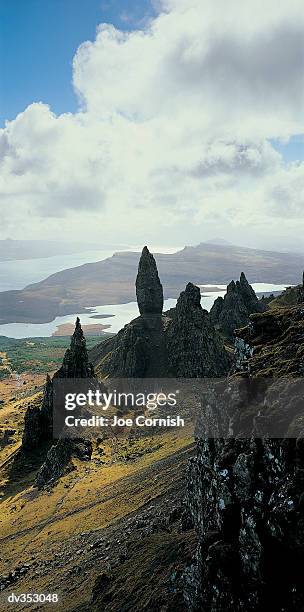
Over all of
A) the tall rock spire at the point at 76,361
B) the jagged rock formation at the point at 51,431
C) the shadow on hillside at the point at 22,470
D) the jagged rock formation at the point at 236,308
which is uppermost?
the jagged rock formation at the point at 236,308

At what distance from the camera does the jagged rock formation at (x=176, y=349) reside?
13975 cm

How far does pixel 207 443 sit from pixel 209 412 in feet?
7.03

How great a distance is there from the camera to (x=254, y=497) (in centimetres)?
2319

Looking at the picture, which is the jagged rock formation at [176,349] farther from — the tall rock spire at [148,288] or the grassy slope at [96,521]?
the grassy slope at [96,521]

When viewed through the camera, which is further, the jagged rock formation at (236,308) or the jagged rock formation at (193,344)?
the jagged rock formation at (236,308)

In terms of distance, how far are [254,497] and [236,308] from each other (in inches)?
6046

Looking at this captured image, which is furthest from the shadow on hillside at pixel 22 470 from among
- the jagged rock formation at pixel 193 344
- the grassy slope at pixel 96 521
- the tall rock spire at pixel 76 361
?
the jagged rock formation at pixel 193 344

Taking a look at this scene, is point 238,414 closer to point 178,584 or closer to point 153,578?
point 178,584

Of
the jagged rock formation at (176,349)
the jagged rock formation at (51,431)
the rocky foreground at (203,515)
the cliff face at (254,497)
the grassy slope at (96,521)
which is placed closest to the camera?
the cliff face at (254,497)

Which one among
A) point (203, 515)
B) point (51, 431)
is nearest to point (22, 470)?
point (51, 431)

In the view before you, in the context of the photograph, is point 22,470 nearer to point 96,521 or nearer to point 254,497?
point 96,521

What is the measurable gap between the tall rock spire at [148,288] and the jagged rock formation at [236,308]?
28805 millimetres

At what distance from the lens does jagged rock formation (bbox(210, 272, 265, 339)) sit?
172750 mm

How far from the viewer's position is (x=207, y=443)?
28922 mm
